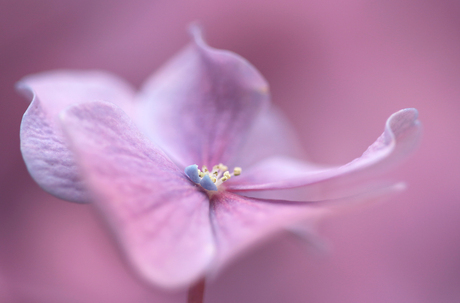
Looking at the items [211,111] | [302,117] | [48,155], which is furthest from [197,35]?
[302,117]

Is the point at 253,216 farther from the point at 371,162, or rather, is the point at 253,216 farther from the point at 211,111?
the point at 211,111

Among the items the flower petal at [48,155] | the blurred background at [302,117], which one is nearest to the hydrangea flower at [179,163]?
the flower petal at [48,155]

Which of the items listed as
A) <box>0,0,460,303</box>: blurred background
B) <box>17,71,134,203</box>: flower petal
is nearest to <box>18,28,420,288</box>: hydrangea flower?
<box>17,71,134,203</box>: flower petal

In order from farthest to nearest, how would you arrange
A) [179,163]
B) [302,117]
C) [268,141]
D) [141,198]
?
A: [302,117] < [268,141] < [179,163] < [141,198]

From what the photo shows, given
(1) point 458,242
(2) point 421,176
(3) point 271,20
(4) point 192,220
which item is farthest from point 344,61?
(4) point 192,220

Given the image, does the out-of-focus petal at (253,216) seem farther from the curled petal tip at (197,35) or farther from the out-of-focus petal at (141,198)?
the curled petal tip at (197,35)

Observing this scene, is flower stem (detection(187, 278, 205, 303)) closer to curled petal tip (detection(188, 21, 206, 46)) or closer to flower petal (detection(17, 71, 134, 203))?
flower petal (detection(17, 71, 134, 203))

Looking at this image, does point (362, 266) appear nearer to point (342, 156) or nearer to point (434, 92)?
point (342, 156)
